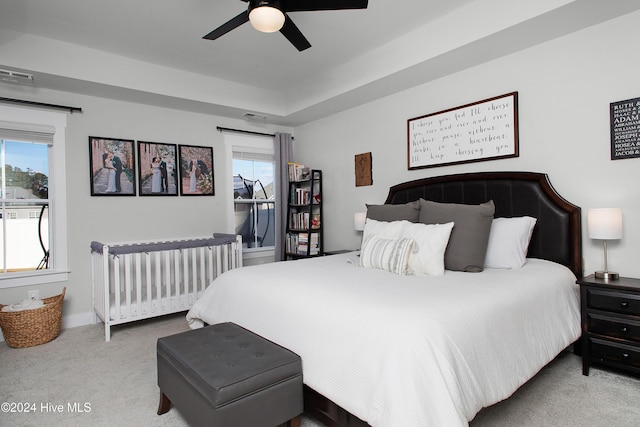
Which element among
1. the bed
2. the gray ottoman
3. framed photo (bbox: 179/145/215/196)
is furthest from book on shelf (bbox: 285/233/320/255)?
the gray ottoman

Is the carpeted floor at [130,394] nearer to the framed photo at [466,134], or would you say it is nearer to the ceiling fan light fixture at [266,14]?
the framed photo at [466,134]

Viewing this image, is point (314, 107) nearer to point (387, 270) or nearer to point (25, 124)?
point (387, 270)

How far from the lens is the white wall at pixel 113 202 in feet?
11.4

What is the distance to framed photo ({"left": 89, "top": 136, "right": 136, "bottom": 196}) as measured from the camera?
141 inches

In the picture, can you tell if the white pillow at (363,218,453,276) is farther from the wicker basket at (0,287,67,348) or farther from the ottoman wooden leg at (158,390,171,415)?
the wicker basket at (0,287,67,348)

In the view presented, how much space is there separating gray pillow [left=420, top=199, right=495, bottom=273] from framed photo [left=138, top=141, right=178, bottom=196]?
299 centimetres

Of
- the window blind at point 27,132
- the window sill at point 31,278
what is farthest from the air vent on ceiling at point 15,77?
the window sill at point 31,278

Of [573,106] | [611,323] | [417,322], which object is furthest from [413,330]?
[573,106]

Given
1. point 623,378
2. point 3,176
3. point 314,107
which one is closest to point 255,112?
point 314,107

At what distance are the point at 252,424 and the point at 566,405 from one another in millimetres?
1657

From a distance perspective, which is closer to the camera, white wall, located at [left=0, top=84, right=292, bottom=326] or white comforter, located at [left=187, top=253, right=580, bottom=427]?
white comforter, located at [left=187, top=253, right=580, bottom=427]

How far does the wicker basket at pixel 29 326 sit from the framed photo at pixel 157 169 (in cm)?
142

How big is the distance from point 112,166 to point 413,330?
3.57 meters

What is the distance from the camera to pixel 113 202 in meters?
3.70
